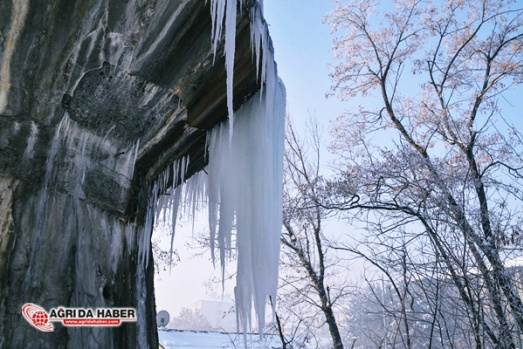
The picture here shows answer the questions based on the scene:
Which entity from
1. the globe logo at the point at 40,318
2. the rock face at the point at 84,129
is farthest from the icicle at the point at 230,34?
the globe logo at the point at 40,318

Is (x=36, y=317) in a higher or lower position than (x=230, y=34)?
lower

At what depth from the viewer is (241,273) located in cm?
378

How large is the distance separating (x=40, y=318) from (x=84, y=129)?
4.04ft

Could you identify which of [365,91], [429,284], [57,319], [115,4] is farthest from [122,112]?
[365,91]

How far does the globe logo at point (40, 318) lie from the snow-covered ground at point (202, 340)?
31.8ft

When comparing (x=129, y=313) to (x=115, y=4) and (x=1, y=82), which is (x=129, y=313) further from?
(x=115, y=4)

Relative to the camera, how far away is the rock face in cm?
244

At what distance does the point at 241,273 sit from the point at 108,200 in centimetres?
140

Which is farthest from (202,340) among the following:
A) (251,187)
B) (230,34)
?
(230,34)

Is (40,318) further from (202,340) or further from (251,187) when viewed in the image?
(202,340)

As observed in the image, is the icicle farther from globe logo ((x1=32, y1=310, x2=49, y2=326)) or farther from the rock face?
globe logo ((x1=32, y1=310, x2=49, y2=326))

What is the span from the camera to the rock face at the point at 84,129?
2.44 m

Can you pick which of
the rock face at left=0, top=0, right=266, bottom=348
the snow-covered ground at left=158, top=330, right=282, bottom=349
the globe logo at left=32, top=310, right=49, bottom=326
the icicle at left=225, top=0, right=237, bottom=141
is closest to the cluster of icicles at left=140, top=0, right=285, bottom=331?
the rock face at left=0, top=0, right=266, bottom=348

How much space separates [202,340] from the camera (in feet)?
42.1
